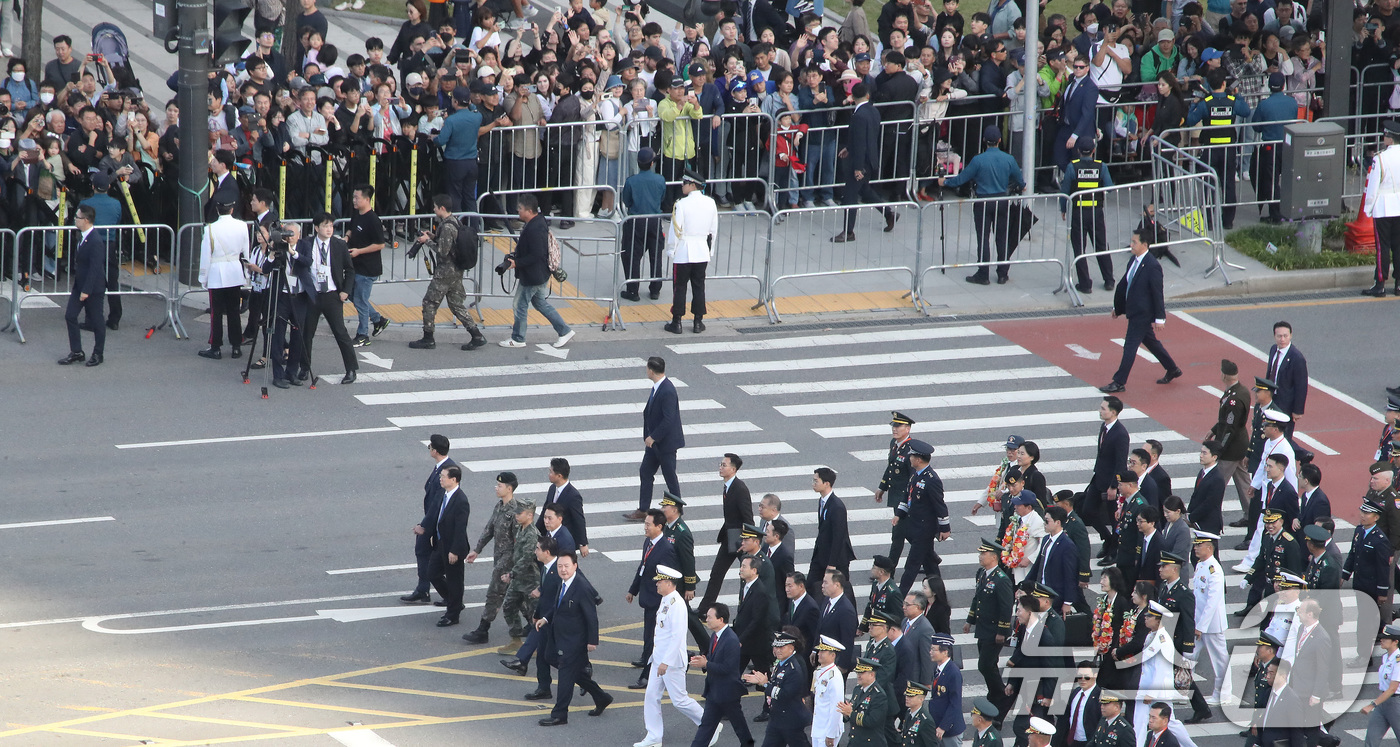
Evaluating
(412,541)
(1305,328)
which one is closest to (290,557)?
(412,541)

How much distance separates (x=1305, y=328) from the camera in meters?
22.9

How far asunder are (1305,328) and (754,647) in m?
11.5

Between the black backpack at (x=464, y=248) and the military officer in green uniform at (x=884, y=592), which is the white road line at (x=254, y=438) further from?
the military officer in green uniform at (x=884, y=592)

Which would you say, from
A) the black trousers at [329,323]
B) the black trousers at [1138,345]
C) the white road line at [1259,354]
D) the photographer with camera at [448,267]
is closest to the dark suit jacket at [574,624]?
the black trousers at [329,323]

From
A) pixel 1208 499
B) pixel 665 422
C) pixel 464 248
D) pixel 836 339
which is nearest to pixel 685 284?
pixel 836 339

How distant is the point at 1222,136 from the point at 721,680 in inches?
600

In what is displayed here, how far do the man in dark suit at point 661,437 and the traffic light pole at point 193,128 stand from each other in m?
7.51

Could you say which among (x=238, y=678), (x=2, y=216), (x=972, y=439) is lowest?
(x=238, y=678)

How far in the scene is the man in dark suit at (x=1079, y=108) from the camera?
25141 millimetres

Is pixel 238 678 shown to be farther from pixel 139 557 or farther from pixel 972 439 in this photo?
pixel 972 439

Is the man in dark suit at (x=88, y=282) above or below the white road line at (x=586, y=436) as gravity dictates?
above

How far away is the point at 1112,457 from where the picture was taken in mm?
16609

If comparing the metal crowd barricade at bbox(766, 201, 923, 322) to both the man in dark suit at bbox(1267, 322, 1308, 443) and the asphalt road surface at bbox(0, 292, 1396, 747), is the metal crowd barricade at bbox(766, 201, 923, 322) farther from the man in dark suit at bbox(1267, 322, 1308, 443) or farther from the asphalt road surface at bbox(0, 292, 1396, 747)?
the man in dark suit at bbox(1267, 322, 1308, 443)

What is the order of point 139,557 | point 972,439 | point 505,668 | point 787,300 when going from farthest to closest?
point 787,300
point 972,439
point 139,557
point 505,668
